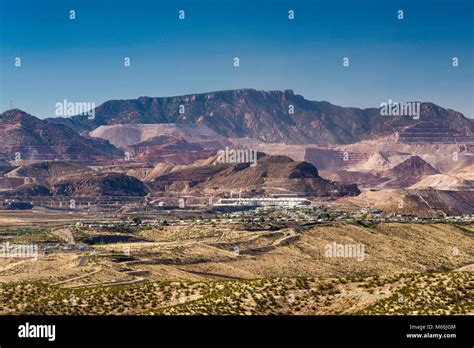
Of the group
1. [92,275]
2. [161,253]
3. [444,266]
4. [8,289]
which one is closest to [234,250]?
[161,253]
